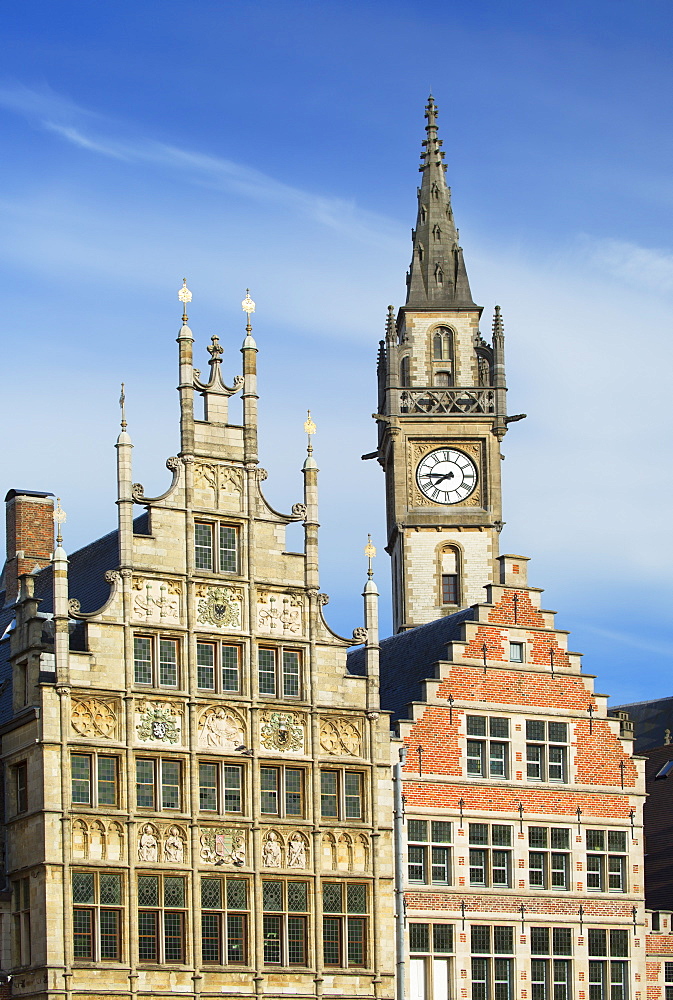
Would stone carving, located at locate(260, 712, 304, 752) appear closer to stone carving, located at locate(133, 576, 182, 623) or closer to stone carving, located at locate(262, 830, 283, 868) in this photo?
stone carving, located at locate(262, 830, 283, 868)

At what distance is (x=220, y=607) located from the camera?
4891 centimetres

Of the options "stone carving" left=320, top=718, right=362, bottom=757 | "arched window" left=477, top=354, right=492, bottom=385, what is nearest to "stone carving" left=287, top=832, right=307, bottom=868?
"stone carving" left=320, top=718, right=362, bottom=757

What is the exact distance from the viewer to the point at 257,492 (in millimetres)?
50219

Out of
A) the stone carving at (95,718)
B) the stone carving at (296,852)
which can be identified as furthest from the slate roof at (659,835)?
the stone carving at (95,718)

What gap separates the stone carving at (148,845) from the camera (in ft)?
153

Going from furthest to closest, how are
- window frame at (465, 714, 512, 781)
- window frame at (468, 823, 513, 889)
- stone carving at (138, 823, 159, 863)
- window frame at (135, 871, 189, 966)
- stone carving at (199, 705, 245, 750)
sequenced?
window frame at (465, 714, 512, 781) < window frame at (468, 823, 513, 889) < stone carving at (199, 705, 245, 750) < stone carving at (138, 823, 159, 863) < window frame at (135, 871, 189, 966)

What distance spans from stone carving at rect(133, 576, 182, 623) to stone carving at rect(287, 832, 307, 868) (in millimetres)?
5605

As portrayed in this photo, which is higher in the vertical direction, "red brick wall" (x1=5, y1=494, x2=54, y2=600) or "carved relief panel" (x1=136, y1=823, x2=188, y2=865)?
"red brick wall" (x1=5, y1=494, x2=54, y2=600)

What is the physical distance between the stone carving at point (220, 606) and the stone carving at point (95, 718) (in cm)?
311

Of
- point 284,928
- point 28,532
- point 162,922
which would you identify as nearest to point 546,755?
point 284,928

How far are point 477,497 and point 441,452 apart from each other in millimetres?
1932

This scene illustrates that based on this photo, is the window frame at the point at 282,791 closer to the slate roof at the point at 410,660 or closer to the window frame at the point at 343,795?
the window frame at the point at 343,795

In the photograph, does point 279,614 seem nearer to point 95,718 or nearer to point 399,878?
point 95,718

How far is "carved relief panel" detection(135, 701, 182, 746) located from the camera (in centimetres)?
4721
